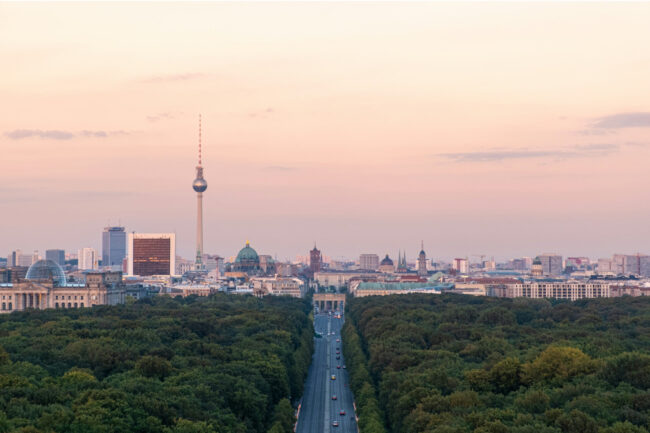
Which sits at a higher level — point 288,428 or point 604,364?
point 604,364

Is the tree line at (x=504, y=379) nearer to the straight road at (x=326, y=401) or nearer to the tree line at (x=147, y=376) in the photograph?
the straight road at (x=326, y=401)

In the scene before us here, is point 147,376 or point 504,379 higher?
point 147,376

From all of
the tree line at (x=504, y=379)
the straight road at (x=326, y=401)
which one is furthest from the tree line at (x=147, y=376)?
the tree line at (x=504, y=379)

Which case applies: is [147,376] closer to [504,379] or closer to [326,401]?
[504,379]

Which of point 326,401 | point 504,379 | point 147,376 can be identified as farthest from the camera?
point 326,401

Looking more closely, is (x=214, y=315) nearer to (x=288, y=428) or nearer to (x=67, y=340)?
(x=67, y=340)

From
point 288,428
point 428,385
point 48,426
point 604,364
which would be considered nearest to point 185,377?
point 288,428

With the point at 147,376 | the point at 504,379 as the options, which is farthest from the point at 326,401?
the point at 504,379
